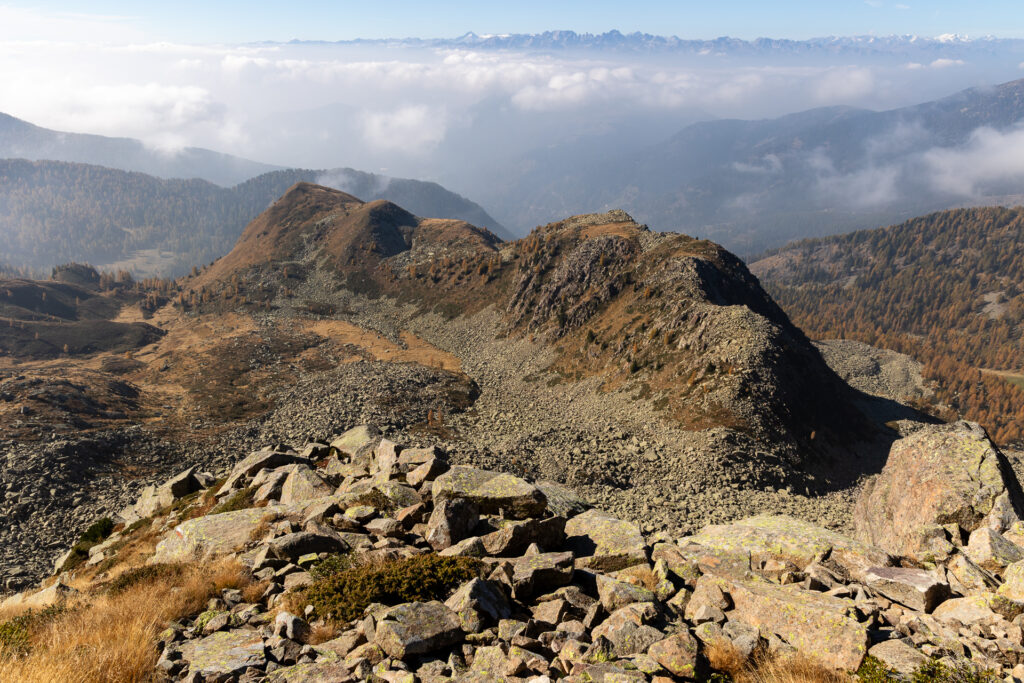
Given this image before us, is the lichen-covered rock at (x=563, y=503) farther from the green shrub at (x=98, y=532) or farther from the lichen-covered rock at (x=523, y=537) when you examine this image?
the green shrub at (x=98, y=532)

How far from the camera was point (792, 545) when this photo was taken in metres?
17.2

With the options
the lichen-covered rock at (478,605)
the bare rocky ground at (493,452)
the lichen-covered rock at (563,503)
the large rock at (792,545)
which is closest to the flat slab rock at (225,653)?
the lichen-covered rock at (478,605)

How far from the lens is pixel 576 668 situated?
10391 mm

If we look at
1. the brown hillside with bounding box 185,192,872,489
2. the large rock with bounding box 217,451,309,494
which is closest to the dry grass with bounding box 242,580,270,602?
the large rock with bounding box 217,451,309,494

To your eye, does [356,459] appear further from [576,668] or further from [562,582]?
[576,668]

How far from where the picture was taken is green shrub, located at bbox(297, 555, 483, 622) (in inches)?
548

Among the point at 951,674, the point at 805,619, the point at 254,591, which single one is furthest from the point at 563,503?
the point at 951,674

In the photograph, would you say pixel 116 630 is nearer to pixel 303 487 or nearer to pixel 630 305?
pixel 303 487

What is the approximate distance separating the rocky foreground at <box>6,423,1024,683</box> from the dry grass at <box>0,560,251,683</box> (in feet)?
1.95

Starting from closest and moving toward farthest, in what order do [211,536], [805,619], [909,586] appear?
1. [805,619]
2. [909,586]
3. [211,536]

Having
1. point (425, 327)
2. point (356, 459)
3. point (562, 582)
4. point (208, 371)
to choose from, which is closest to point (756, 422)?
point (356, 459)

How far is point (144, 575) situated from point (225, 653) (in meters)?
8.52

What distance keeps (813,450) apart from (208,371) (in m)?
99.2

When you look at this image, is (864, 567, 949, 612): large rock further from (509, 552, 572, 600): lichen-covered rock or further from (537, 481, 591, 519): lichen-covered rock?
(537, 481, 591, 519): lichen-covered rock
